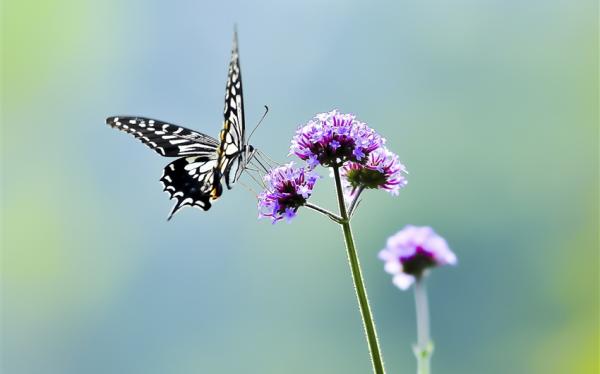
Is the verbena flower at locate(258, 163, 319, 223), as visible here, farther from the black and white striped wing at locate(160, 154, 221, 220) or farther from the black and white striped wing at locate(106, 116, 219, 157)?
the black and white striped wing at locate(106, 116, 219, 157)

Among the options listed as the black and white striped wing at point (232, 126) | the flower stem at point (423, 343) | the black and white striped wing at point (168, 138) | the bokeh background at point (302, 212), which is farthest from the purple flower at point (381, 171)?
the bokeh background at point (302, 212)

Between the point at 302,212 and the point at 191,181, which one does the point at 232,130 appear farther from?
the point at 302,212

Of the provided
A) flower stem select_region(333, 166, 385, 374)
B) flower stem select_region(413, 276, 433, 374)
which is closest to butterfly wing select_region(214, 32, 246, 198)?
flower stem select_region(333, 166, 385, 374)

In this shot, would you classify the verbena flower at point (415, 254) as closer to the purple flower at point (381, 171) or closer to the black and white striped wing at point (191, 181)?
the purple flower at point (381, 171)

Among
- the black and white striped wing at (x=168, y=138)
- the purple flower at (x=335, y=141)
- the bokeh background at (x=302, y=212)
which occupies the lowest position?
the purple flower at (x=335, y=141)

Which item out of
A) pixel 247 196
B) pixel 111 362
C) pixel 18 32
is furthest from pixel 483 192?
pixel 18 32
